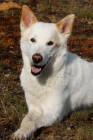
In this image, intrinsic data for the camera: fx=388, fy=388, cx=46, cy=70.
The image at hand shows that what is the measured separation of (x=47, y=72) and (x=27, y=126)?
3.12ft

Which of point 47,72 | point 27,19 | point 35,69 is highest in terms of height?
point 27,19

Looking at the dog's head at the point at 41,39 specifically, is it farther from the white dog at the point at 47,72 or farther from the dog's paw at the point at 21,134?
the dog's paw at the point at 21,134

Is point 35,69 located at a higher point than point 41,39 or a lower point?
lower

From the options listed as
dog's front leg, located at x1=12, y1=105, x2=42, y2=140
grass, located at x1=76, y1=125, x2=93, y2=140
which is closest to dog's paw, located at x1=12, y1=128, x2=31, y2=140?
dog's front leg, located at x1=12, y1=105, x2=42, y2=140

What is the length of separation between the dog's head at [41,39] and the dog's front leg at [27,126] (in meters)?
0.66

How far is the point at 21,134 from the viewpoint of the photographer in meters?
5.09

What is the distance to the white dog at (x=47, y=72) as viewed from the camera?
215 inches

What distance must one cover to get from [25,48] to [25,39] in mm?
142

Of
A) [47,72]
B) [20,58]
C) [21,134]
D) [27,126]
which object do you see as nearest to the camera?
[21,134]

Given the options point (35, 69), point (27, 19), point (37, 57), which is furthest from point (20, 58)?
point (37, 57)

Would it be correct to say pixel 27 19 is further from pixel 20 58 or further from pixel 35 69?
pixel 20 58

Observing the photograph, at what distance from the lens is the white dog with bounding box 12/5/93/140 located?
17.9 feet

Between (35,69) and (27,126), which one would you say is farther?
(35,69)

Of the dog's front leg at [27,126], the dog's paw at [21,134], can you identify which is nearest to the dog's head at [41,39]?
the dog's front leg at [27,126]
